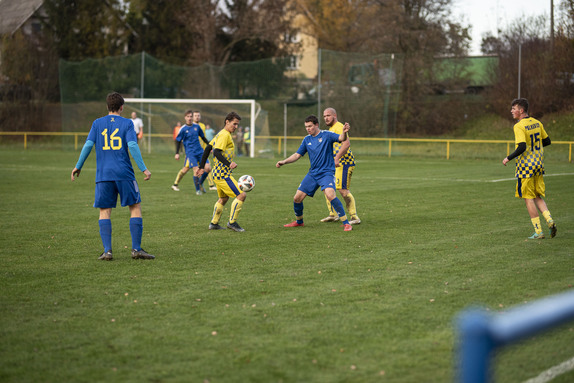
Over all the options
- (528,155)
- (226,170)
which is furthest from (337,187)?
(528,155)

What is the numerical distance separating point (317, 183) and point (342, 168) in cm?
106

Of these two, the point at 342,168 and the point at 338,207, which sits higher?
the point at 342,168

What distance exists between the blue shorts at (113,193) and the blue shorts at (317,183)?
134 inches

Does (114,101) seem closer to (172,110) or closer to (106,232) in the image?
(106,232)

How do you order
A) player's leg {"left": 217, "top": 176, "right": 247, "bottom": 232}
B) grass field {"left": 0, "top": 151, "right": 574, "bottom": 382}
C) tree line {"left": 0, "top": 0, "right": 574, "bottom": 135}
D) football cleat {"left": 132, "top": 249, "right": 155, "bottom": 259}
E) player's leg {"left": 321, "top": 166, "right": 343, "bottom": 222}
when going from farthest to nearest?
tree line {"left": 0, "top": 0, "right": 574, "bottom": 135} < player's leg {"left": 321, "top": 166, "right": 343, "bottom": 222} < player's leg {"left": 217, "top": 176, "right": 247, "bottom": 232} < football cleat {"left": 132, "top": 249, "right": 155, "bottom": 259} < grass field {"left": 0, "top": 151, "right": 574, "bottom": 382}

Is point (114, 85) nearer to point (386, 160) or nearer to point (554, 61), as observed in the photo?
point (386, 160)

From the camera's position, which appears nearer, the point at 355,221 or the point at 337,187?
the point at 355,221

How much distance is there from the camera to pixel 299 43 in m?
49.3

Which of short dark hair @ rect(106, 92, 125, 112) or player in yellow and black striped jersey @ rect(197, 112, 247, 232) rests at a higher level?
short dark hair @ rect(106, 92, 125, 112)

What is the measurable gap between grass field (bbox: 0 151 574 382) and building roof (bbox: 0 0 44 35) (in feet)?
129

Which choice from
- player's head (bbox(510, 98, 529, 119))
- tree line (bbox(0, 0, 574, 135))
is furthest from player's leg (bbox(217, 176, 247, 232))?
tree line (bbox(0, 0, 574, 135))

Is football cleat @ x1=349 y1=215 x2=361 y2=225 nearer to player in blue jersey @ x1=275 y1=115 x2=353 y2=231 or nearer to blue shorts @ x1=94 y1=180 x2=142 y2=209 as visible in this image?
player in blue jersey @ x1=275 y1=115 x2=353 y2=231

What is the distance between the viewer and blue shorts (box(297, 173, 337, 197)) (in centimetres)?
1041

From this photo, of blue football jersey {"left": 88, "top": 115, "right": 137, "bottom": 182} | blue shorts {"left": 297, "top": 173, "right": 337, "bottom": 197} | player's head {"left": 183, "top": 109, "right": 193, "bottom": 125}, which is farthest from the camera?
player's head {"left": 183, "top": 109, "right": 193, "bottom": 125}
